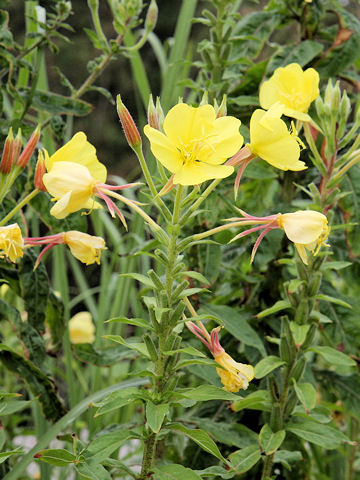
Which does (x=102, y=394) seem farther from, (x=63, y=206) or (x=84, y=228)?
(x=63, y=206)

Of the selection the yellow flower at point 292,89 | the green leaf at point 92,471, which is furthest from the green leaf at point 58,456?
the yellow flower at point 292,89

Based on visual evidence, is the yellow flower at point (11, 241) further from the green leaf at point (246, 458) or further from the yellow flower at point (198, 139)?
the green leaf at point (246, 458)

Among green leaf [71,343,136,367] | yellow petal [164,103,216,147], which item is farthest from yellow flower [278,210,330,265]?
green leaf [71,343,136,367]

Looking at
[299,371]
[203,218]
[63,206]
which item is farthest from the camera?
[203,218]

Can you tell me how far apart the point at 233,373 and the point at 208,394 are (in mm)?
39

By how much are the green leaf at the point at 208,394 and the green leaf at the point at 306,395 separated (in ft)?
0.58

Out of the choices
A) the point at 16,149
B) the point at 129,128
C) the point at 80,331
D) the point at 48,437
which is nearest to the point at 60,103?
the point at 16,149

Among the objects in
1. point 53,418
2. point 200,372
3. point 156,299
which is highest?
point 156,299

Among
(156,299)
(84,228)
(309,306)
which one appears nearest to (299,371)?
(309,306)

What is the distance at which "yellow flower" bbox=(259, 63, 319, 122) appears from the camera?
93cm

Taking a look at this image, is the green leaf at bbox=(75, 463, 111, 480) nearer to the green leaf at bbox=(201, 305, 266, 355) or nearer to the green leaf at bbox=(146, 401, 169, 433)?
the green leaf at bbox=(146, 401, 169, 433)

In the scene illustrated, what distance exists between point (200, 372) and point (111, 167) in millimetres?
3861

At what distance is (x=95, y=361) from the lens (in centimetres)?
105

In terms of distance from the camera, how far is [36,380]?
3.30 feet
